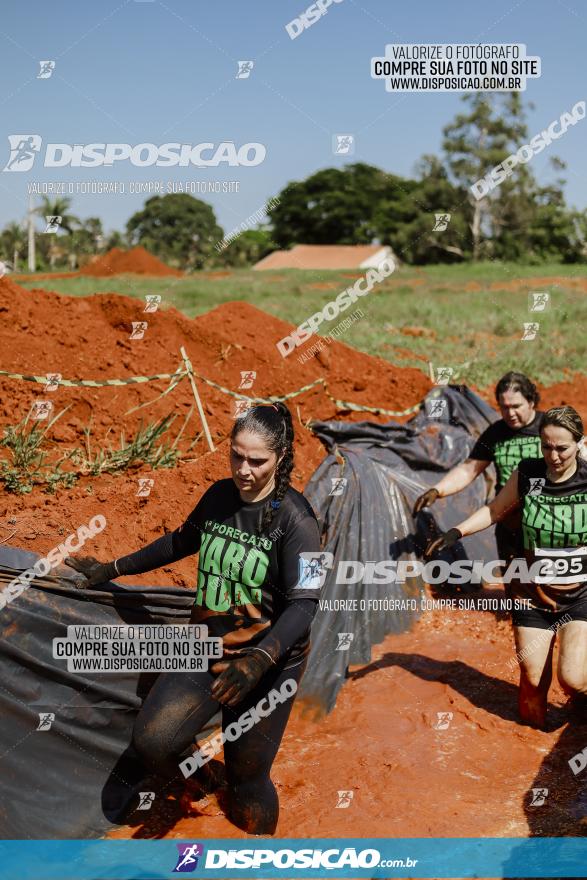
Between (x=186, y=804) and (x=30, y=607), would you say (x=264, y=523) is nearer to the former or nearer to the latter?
(x=30, y=607)

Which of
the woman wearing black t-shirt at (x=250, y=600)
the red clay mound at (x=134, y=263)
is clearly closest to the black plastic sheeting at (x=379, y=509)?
the woman wearing black t-shirt at (x=250, y=600)

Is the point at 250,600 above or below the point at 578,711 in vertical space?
above

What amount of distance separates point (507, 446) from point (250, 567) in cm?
297

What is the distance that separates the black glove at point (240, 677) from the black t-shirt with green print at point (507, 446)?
307 cm

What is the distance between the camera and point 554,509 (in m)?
4.34

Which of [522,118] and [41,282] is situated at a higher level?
[522,118]

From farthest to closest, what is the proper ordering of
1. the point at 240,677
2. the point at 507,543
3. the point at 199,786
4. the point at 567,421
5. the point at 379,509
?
the point at 379,509 < the point at 507,543 < the point at 567,421 < the point at 199,786 < the point at 240,677

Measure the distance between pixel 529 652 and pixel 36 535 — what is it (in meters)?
2.73

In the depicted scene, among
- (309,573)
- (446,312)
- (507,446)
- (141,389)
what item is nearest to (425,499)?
(507,446)

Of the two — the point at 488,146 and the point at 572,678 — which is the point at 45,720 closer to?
the point at 572,678

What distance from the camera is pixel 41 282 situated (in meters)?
27.8

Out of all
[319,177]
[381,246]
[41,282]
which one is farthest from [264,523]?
[319,177]

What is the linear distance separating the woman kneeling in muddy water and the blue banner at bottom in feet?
3.26

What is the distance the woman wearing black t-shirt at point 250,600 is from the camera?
Answer: 3207 millimetres
